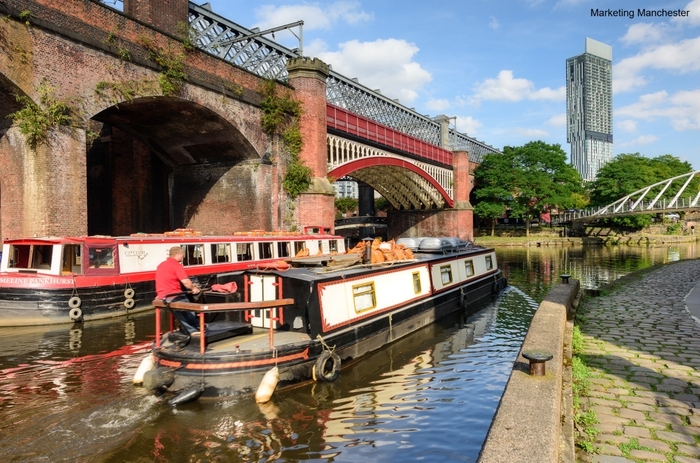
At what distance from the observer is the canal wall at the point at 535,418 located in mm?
4000

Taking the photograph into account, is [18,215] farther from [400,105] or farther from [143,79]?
[400,105]

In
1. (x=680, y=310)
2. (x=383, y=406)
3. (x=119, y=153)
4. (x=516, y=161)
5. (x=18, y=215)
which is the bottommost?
(x=383, y=406)

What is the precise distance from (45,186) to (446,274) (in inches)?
456

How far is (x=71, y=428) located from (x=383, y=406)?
13.9 ft

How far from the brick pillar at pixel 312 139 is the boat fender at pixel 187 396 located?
1673 centimetres

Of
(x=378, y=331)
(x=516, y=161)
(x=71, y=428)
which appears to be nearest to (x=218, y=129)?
(x=378, y=331)

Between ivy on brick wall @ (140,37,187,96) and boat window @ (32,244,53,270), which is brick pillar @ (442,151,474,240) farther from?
boat window @ (32,244,53,270)

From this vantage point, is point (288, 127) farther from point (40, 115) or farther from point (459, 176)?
point (459, 176)

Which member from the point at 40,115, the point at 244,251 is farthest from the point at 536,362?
the point at 40,115

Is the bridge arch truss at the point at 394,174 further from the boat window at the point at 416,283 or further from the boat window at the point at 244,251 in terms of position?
the boat window at the point at 416,283

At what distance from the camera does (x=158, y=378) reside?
23.2 feet

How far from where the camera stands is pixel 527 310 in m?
15.3

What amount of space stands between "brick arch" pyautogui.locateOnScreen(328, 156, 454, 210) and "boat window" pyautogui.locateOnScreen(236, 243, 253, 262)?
11551 millimetres

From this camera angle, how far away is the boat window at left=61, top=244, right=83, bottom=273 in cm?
1306
